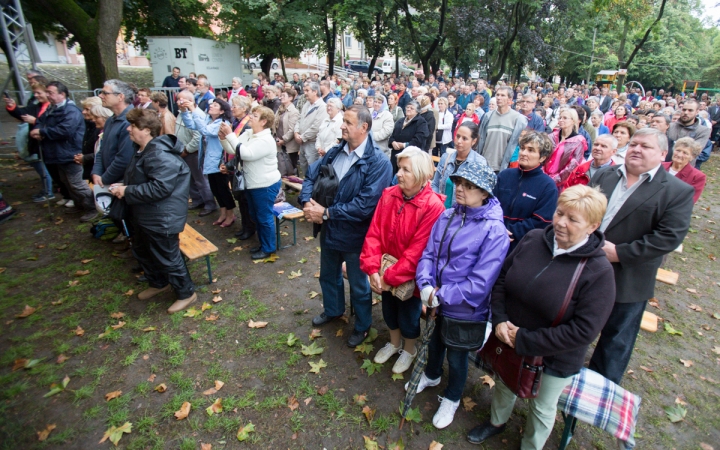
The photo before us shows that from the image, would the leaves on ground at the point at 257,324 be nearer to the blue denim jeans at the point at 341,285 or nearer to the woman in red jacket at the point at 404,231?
the blue denim jeans at the point at 341,285

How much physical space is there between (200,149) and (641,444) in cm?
667

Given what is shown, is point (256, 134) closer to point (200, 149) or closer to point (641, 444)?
point (200, 149)


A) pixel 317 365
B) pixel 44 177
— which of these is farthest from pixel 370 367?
pixel 44 177

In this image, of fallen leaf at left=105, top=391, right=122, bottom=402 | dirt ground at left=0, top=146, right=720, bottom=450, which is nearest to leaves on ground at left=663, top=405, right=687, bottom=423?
dirt ground at left=0, top=146, right=720, bottom=450

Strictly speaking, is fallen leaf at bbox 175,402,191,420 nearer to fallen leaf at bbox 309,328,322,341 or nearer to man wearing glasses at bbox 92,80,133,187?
fallen leaf at bbox 309,328,322,341

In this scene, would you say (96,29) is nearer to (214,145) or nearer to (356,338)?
A: (214,145)

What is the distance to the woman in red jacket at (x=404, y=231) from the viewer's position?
9.68 feet

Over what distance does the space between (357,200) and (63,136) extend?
567 cm

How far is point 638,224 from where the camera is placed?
2.77 meters

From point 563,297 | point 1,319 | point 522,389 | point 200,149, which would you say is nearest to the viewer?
point 563,297

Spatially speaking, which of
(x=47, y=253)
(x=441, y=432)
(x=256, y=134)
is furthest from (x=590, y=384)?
(x=47, y=253)

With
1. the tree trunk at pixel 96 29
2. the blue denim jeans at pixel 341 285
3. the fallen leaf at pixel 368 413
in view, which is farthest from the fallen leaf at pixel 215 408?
the tree trunk at pixel 96 29

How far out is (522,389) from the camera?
2.42 m

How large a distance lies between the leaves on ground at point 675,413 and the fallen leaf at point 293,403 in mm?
3124
